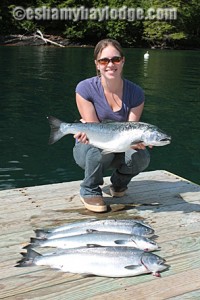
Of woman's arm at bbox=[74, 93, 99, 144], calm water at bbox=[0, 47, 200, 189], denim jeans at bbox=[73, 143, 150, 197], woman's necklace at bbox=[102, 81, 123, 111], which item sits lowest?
calm water at bbox=[0, 47, 200, 189]

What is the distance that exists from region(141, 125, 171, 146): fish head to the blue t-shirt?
0.45 metres

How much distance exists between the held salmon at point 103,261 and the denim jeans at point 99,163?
1096 mm

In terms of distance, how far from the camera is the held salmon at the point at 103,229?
3777 millimetres

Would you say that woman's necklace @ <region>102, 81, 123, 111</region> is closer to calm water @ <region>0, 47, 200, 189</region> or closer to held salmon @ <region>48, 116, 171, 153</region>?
held salmon @ <region>48, 116, 171, 153</region>

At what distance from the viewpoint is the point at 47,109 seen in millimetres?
14617

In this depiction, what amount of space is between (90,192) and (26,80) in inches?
655

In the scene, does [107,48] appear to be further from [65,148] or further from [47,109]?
[47,109]

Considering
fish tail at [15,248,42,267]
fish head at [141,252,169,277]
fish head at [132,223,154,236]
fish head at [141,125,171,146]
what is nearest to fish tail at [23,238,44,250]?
fish tail at [15,248,42,267]

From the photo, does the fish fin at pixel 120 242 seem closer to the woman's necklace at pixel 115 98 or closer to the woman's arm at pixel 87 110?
the woman's arm at pixel 87 110

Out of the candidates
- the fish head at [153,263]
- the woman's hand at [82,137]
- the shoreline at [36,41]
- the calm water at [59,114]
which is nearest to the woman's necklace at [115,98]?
the woman's hand at [82,137]

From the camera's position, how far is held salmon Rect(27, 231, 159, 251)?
3.57 m

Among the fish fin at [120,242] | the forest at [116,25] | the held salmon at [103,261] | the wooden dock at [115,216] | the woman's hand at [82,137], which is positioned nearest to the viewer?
the wooden dock at [115,216]

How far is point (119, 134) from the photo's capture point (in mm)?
4160

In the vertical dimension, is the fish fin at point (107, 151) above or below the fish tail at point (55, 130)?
below
